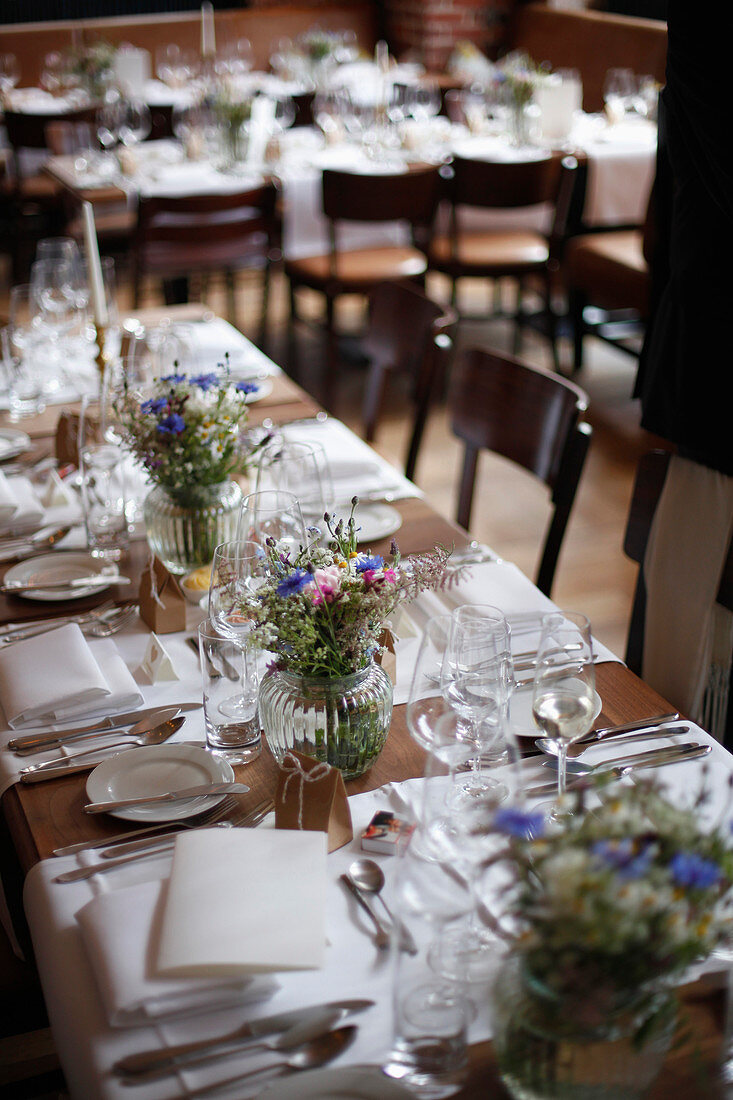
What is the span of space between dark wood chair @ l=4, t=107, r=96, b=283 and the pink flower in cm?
482

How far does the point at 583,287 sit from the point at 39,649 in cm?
388

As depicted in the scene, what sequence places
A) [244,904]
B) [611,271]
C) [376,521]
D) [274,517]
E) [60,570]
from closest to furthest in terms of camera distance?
[244,904] → [274,517] → [60,570] → [376,521] → [611,271]

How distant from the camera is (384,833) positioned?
1205mm

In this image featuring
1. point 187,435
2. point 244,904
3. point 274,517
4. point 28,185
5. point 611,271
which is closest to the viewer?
point 244,904

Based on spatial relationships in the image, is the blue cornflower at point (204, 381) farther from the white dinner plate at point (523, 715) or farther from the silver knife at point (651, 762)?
the silver knife at point (651, 762)

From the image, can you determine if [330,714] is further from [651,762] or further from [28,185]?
[28,185]

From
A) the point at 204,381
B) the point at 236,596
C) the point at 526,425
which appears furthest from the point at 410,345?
the point at 236,596

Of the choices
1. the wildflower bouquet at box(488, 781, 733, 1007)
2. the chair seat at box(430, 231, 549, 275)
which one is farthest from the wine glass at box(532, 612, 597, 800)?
the chair seat at box(430, 231, 549, 275)

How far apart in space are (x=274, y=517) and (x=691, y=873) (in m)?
0.94

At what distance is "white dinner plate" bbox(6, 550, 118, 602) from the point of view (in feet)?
5.78

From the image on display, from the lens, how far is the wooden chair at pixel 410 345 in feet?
8.57

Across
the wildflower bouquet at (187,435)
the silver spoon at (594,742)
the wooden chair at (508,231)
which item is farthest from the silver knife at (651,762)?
the wooden chair at (508,231)

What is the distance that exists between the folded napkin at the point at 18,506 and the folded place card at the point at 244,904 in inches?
40.0

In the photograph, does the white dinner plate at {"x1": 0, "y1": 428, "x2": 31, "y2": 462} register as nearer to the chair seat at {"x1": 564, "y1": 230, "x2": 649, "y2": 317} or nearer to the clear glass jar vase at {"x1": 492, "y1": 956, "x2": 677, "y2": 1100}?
the clear glass jar vase at {"x1": 492, "y1": 956, "x2": 677, "y2": 1100}
